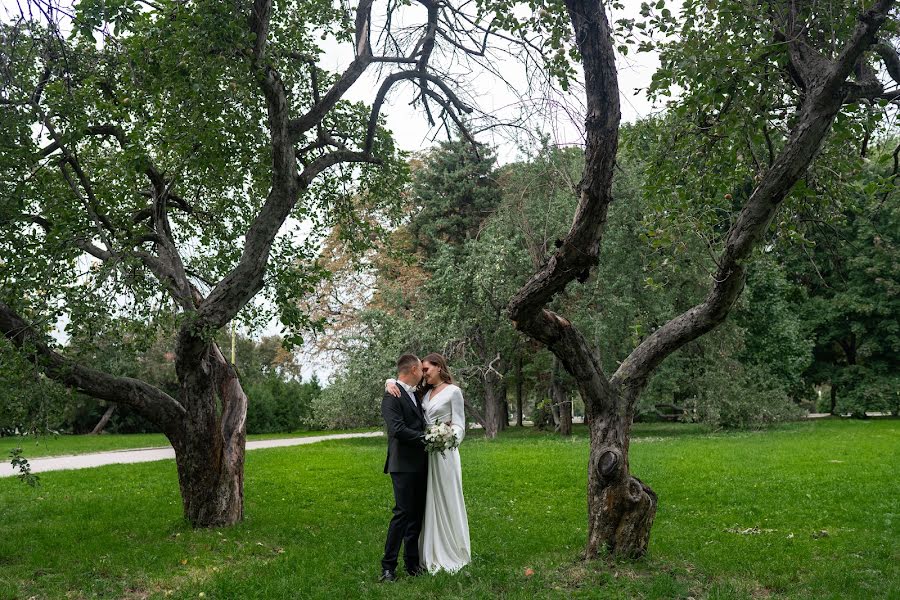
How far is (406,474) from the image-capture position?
7.43 m

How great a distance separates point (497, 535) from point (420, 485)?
2.56 meters

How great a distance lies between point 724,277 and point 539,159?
216 cm

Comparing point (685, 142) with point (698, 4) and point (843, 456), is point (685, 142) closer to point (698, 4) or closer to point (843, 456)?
point (698, 4)

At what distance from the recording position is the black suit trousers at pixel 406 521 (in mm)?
7324

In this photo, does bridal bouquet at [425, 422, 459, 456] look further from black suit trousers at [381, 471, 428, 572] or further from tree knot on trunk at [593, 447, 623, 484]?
tree knot on trunk at [593, 447, 623, 484]

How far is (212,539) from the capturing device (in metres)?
9.34

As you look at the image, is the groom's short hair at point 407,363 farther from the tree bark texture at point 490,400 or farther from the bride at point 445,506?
the tree bark texture at point 490,400

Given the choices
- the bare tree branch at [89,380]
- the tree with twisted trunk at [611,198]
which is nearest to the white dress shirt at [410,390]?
the tree with twisted trunk at [611,198]

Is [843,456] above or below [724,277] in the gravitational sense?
below

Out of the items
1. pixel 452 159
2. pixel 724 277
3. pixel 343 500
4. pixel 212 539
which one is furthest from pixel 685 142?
pixel 452 159

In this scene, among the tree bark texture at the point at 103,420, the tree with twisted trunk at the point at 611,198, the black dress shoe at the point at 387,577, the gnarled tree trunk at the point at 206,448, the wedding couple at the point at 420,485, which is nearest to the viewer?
the tree with twisted trunk at the point at 611,198

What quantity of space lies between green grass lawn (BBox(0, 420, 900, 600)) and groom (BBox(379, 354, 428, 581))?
285 mm

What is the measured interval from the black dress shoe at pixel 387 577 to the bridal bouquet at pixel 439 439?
1.22 m

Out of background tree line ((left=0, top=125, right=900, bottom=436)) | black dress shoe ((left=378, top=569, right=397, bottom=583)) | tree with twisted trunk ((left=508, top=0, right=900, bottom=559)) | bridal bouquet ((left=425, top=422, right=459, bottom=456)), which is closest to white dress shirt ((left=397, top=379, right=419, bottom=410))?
bridal bouquet ((left=425, top=422, right=459, bottom=456))
